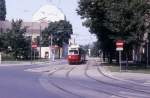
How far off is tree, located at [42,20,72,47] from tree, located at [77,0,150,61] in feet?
279

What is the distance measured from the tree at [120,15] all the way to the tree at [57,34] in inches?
3353

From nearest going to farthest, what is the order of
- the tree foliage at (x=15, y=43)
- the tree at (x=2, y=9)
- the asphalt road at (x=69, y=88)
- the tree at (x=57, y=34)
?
the asphalt road at (x=69, y=88) → the tree foliage at (x=15, y=43) → the tree at (x=57, y=34) → the tree at (x=2, y=9)

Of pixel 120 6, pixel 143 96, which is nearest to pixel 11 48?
pixel 120 6

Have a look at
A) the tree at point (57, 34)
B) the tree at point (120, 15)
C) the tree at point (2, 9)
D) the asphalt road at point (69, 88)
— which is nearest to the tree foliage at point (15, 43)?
the tree at point (120, 15)

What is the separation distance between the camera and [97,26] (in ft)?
209

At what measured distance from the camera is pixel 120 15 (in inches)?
2142

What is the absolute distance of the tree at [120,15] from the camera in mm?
53719

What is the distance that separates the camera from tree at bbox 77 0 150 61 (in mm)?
53719

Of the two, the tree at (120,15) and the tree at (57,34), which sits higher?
the tree at (57,34)

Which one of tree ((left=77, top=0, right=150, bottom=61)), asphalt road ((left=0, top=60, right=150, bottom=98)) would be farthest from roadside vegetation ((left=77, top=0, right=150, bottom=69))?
asphalt road ((left=0, top=60, right=150, bottom=98))

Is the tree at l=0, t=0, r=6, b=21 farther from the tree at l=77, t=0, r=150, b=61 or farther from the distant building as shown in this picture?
the tree at l=77, t=0, r=150, b=61

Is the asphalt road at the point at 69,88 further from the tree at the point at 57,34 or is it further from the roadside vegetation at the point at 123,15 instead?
the tree at the point at 57,34

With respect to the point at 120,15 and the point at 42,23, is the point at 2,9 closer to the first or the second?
the point at 42,23

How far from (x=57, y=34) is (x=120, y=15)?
3755 inches
